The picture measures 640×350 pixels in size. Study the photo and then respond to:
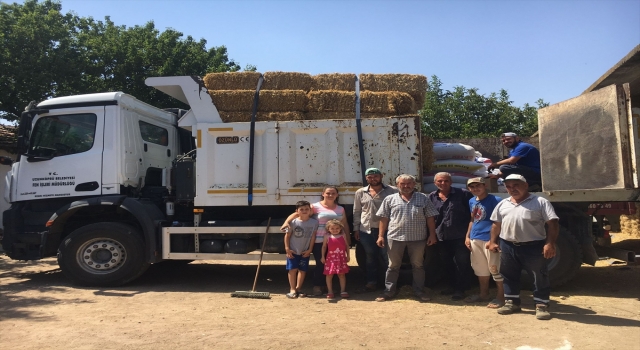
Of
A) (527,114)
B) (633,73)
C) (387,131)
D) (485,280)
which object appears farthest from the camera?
(527,114)

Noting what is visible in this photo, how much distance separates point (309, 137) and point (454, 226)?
2.30 metres

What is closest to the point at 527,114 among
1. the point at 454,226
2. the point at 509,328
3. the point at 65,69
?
the point at 454,226

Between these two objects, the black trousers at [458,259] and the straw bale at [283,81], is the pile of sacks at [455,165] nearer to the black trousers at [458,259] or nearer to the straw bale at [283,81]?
the black trousers at [458,259]

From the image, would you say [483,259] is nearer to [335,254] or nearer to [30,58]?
[335,254]

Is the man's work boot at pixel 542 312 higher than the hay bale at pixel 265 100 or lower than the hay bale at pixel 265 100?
lower

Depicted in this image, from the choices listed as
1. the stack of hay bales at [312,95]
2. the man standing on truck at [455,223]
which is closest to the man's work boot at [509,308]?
the man standing on truck at [455,223]

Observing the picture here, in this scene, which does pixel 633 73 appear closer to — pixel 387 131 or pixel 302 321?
pixel 387 131

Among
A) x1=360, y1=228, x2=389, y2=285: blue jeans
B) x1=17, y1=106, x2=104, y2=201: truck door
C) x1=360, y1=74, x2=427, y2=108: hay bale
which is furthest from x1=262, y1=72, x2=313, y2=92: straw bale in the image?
x1=17, y1=106, x2=104, y2=201: truck door

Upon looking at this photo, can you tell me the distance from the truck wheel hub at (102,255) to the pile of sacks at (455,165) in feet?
15.3

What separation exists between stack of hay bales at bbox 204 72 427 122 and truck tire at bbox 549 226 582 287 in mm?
2666

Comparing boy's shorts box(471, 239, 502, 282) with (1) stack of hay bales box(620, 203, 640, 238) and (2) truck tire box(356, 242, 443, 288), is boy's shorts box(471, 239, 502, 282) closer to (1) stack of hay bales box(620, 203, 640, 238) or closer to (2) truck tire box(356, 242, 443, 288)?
(2) truck tire box(356, 242, 443, 288)

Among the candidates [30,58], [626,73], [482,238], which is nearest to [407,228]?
[482,238]

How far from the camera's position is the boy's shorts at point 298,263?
6180 millimetres

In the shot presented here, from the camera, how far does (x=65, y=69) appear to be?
46.3 feet
